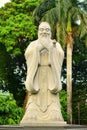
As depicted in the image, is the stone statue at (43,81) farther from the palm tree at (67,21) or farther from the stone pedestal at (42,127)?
the palm tree at (67,21)

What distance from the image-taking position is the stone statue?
45.3ft

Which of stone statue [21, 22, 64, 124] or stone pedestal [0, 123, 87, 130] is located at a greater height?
stone statue [21, 22, 64, 124]

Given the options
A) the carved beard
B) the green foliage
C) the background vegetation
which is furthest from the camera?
the background vegetation

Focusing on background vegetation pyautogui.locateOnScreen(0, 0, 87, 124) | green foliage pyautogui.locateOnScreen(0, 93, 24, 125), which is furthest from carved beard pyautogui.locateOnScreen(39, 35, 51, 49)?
background vegetation pyautogui.locateOnScreen(0, 0, 87, 124)

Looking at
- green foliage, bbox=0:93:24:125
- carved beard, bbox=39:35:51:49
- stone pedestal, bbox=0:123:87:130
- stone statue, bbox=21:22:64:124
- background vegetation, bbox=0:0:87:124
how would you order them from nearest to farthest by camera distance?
stone pedestal, bbox=0:123:87:130
stone statue, bbox=21:22:64:124
carved beard, bbox=39:35:51:49
green foliage, bbox=0:93:24:125
background vegetation, bbox=0:0:87:124

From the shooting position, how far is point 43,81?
46.2 ft

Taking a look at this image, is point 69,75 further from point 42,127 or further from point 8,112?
point 42,127

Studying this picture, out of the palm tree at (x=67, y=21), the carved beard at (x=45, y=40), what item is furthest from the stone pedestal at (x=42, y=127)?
the palm tree at (x=67, y=21)

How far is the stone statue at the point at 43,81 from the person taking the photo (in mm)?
13797

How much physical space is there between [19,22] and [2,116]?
10.8m

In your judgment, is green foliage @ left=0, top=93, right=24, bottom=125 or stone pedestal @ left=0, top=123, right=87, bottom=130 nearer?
stone pedestal @ left=0, top=123, right=87, bottom=130

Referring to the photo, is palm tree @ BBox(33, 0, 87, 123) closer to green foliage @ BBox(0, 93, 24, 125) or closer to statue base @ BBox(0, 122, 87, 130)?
green foliage @ BBox(0, 93, 24, 125)

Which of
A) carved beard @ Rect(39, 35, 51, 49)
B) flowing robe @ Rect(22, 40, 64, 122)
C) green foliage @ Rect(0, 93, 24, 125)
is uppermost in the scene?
carved beard @ Rect(39, 35, 51, 49)

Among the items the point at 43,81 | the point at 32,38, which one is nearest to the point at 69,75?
the point at 32,38
